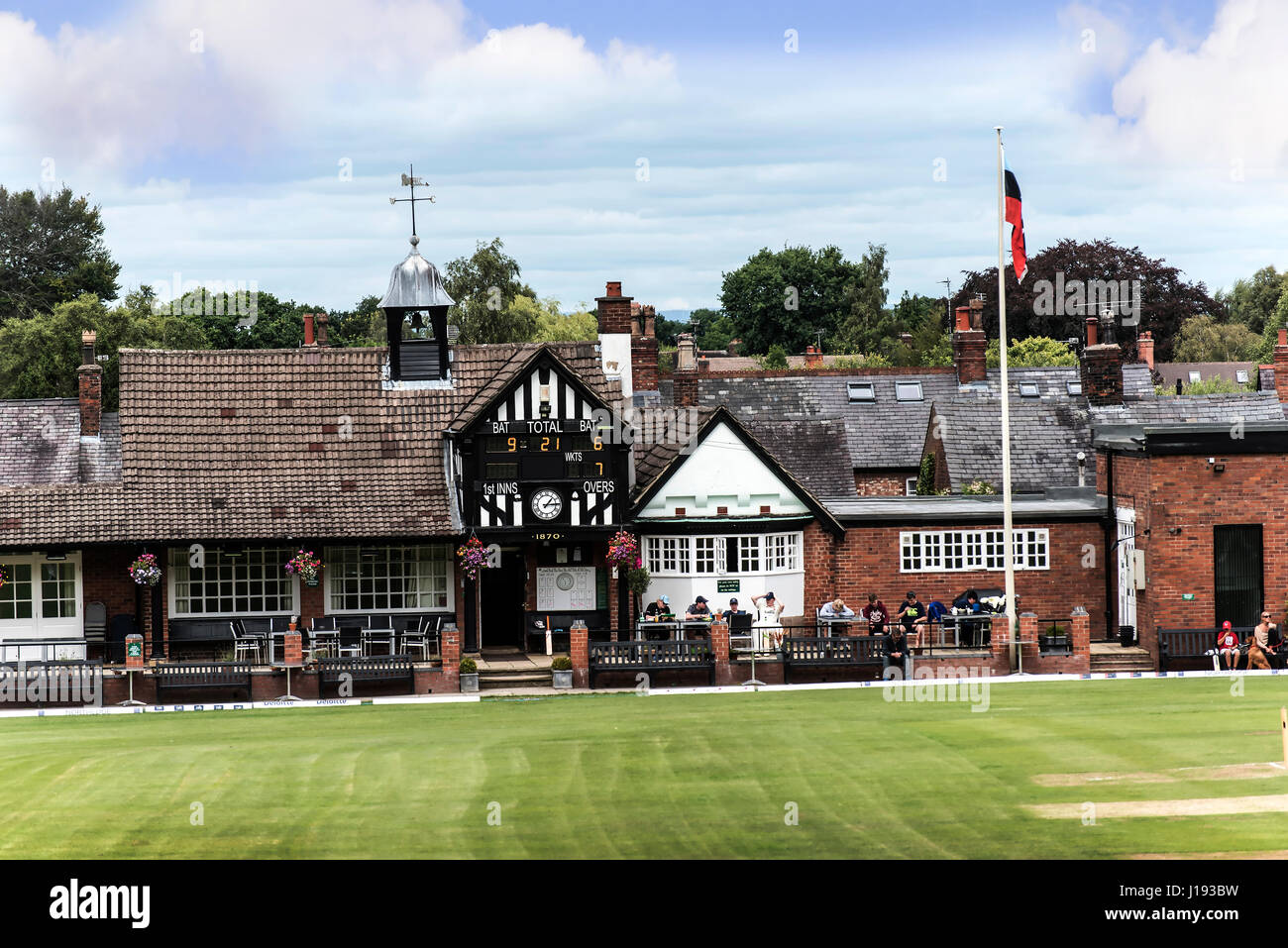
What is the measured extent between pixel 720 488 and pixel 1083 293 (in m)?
64.0

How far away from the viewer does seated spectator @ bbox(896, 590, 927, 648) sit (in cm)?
3059

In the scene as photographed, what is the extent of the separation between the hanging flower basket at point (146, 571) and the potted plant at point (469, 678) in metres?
6.51

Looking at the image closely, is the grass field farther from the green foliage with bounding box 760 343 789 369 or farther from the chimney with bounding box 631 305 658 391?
the green foliage with bounding box 760 343 789 369

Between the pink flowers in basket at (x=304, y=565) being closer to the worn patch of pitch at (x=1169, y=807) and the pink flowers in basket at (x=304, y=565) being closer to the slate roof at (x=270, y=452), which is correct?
the slate roof at (x=270, y=452)

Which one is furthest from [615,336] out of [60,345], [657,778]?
[60,345]

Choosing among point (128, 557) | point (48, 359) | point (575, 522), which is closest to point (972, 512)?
point (575, 522)

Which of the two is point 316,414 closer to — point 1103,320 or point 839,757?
point 839,757

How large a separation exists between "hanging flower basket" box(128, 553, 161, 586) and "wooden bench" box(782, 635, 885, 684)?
1215cm

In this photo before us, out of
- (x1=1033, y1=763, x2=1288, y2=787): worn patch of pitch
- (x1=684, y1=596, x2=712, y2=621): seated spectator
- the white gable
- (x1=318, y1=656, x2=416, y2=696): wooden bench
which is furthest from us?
the white gable

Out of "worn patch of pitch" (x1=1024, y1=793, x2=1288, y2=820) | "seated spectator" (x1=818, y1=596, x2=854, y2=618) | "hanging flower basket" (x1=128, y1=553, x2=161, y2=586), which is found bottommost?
"worn patch of pitch" (x1=1024, y1=793, x2=1288, y2=820)

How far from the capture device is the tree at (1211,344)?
92.5m

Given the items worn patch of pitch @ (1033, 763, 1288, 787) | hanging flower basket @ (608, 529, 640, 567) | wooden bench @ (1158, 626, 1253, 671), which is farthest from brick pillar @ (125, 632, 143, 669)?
wooden bench @ (1158, 626, 1253, 671)

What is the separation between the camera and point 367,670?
95.4 feet

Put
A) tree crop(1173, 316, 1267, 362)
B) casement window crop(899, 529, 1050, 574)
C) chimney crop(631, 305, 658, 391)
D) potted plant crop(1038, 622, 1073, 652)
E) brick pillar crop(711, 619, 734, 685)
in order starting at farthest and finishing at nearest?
1. tree crop(1173, 316, 1267, 362)
2. chimney crop(631, 305, 658, 391)
3. casement window crop(899, 529, 1050, 574)
4. potted plant crop(1038, 622, 1073, 652)
5. brick pillar crop(711, 619, 734, 685)
